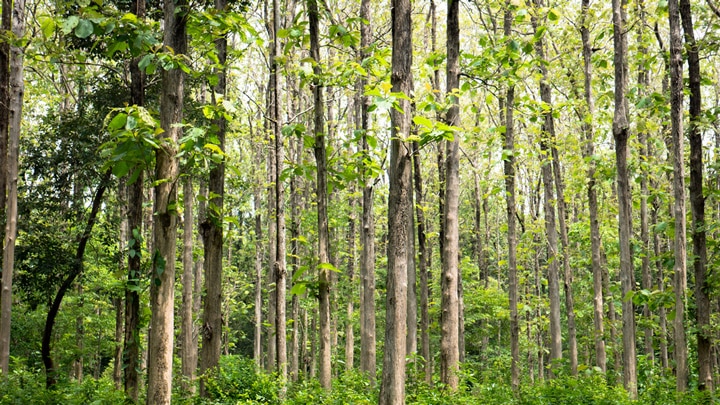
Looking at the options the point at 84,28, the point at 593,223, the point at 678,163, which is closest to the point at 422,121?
the point at 84,28

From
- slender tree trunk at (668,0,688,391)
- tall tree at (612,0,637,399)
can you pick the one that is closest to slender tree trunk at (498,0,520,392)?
tall tree at (612,0,637,399)

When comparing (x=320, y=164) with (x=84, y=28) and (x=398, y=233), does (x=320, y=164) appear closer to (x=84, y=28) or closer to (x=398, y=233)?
(x=398, y=233)

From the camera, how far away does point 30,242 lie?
527 inches

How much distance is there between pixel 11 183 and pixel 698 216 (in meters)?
11.8

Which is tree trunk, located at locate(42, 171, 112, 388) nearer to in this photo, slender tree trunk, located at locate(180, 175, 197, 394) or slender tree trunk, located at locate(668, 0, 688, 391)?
slender tree trunk, located at locate(180, 175, 197, 394)

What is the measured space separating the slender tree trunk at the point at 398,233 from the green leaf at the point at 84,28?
3016 mm

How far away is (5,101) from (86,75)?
2.10 meters

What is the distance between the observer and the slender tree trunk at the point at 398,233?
19.7 feet

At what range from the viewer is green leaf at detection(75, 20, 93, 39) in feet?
13.3

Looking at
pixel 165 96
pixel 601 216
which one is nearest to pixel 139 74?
pixel 165 96

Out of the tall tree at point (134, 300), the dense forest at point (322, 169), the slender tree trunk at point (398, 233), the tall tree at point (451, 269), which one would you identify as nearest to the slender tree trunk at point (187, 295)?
the dense forest at point (322, 169)

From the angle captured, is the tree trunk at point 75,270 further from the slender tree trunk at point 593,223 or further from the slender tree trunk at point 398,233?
the slender tree trunk at point 593,223

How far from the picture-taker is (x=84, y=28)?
4082mm

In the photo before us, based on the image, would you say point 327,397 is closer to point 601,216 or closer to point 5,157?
point 5,157
